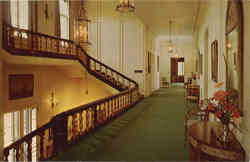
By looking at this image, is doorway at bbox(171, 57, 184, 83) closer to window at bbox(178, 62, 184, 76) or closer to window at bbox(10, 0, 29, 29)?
window at bbox(178, 62, 184, 76)

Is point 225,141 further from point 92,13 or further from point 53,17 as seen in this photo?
point 92,13

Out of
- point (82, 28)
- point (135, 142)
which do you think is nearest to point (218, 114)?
point (135, 142)

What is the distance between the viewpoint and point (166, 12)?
1037 centimetres

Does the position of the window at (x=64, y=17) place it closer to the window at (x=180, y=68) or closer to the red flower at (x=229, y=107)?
the red flower at (x=229, y=107)

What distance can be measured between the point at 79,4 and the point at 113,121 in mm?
8196

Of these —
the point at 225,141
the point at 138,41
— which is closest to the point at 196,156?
the point at 225,141

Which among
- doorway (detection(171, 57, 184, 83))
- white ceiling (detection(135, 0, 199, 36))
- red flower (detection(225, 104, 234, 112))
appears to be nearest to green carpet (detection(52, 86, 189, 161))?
red flower (detection(225, 104, 234, 112))

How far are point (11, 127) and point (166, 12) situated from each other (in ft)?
27.2

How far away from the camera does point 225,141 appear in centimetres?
244

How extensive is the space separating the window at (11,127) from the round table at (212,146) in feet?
22.3

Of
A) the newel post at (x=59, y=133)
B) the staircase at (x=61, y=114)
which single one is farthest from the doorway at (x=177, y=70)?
the newel post at (x=59, y=133)

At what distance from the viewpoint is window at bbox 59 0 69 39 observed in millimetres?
11008

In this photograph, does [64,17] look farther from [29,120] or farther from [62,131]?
[62,131]

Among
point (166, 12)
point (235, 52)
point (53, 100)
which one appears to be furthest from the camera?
point (166, 12)
